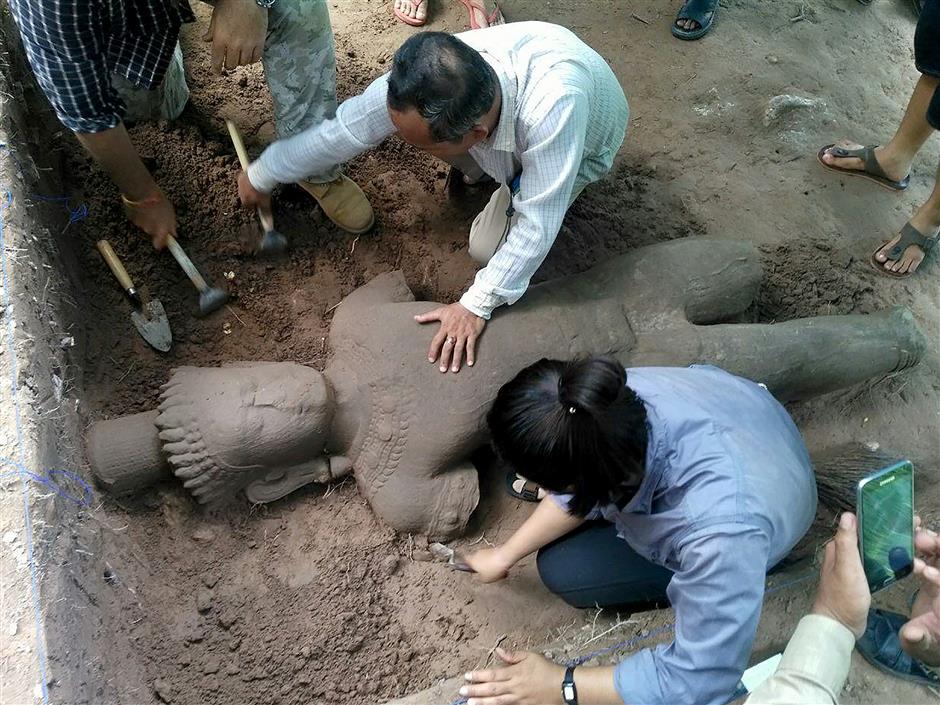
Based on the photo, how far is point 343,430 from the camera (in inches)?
87.7

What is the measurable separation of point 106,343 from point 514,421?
156 cm

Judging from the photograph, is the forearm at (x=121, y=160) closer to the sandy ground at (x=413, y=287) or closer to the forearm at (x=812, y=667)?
the sandy ground at (x=413, y=287)

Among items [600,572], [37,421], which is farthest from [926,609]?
[37,421]

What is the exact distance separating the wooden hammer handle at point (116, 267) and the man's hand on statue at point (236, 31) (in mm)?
718

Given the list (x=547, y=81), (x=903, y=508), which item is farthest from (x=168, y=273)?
(x=903, y=508)

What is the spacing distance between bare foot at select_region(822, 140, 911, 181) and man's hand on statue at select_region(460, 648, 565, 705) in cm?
255

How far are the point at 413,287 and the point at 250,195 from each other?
2.24 ft

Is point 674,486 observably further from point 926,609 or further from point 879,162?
point 879,162

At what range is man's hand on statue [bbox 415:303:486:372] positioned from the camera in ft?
6.97

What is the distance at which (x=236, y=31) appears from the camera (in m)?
2.05

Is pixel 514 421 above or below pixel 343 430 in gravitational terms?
above

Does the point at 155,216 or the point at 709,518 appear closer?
the point at 709,518

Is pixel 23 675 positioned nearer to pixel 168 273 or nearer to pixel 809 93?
pixel 168 273

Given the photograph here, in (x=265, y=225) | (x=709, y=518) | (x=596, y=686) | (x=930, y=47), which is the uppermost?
(x=930, y=47)
